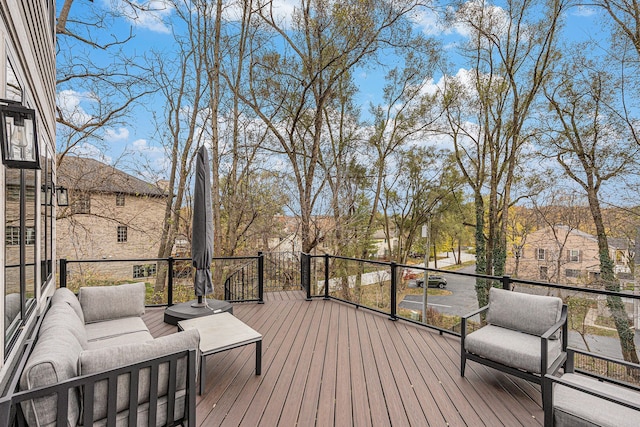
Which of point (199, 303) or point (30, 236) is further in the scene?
point (199, 303)

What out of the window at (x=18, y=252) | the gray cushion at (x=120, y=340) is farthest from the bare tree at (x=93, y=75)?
the gray cushion at (x=120, y=340)

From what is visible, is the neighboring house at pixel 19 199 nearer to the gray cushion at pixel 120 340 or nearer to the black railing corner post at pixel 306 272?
the gray cushion at pixel 120 340

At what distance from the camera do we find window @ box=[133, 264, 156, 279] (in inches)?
324

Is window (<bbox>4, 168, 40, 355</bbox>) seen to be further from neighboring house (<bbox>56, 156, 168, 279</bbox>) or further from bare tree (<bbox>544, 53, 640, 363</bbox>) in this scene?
bare tree (<bbox>544, 53, 640, 363</bbox>)

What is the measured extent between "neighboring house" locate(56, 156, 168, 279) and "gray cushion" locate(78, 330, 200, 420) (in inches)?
288

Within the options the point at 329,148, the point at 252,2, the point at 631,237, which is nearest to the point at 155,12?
the point at 252,2

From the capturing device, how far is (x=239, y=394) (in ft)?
8.71

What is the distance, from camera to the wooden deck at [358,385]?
2354 mm

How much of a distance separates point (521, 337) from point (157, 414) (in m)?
3.05

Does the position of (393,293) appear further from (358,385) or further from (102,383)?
(102,383)

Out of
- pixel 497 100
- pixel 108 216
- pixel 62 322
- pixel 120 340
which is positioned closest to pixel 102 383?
pixel 62 322

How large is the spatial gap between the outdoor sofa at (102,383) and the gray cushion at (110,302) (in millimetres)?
1277

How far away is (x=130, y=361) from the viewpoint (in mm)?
1647

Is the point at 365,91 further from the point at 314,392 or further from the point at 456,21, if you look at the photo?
the point at 314,392
